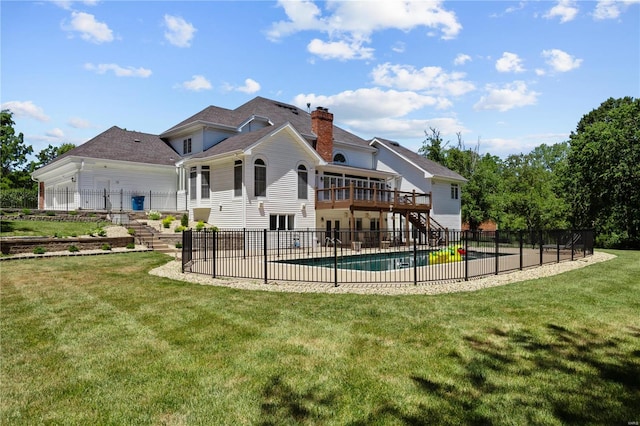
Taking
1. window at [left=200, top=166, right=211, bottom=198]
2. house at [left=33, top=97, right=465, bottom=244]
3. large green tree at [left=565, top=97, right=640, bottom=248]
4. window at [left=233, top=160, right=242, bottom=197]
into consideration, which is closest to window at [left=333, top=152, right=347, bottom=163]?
house at [left=33, top=97, right=465, bottom=244]

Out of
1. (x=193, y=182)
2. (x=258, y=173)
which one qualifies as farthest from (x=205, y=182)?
(x=258, y=173)

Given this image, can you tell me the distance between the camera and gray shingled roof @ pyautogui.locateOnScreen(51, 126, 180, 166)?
27.9 metres

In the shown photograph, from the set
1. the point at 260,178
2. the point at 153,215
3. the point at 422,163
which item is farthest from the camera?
the point at 422,163

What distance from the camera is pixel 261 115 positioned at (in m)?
31.0

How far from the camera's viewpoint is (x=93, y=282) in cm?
1135

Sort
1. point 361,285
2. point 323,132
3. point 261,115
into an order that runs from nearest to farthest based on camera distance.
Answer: point 361,285
point 323,132
point 261,115

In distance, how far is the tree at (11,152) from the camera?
174 feet

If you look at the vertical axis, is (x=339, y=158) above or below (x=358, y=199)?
above

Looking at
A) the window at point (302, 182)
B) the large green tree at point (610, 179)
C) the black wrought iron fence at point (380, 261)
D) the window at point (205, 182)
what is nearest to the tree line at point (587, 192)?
the large green tree at point (610, 179)

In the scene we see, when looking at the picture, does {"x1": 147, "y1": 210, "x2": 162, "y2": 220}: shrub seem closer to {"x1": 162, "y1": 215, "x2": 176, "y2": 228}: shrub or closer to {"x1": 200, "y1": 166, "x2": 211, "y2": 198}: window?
{"x1": 162, "y1": 215, "x2": 176, "y2": 228}: shrub

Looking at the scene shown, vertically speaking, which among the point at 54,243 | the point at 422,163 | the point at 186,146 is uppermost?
the point at 186,146

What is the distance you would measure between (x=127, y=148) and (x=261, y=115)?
1014 centimetres

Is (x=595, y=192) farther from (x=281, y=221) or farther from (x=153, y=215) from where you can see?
(x=153, y=215)

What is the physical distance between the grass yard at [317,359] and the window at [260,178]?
15235mm
